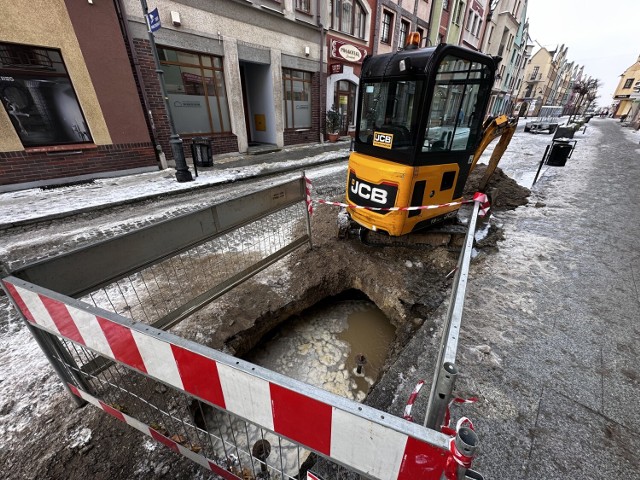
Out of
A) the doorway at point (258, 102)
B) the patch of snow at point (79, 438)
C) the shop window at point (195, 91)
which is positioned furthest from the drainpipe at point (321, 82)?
the patch of snow at point (79, 438)

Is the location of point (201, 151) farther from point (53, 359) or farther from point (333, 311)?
point (53, 359)

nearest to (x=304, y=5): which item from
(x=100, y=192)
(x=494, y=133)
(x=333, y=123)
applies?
(x=333, y=123)

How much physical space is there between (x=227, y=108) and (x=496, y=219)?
10579mm

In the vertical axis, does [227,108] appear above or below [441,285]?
above

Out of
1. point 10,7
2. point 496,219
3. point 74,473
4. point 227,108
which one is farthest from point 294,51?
point 74,473

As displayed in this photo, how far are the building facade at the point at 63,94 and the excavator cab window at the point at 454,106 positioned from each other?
9.00 metres

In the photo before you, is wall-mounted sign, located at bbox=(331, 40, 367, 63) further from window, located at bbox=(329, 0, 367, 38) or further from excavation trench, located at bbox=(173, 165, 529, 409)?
excavation trench, located at bbox=(173, 165, 529, 409)

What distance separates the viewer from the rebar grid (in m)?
3.51

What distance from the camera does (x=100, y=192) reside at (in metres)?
7.25

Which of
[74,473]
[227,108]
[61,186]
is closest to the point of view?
[74,473]

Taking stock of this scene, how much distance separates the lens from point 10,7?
6277 millimetres

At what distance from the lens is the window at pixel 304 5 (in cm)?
1223

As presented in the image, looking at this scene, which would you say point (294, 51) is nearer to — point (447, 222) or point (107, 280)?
point (447, 222)

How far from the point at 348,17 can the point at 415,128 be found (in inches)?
593
